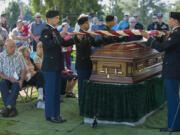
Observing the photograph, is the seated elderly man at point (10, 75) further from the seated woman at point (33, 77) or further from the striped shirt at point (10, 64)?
the seated woman at point (33, 77)

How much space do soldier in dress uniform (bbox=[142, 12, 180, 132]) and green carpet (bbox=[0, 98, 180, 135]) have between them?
38 centimetres

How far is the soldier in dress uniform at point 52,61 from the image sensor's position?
4.99 meters

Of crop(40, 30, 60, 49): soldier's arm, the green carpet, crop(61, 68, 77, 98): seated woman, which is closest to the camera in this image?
the green carpet

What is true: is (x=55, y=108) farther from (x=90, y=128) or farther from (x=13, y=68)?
(x=13, y=68)

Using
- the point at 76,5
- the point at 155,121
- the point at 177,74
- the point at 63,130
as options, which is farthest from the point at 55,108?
the point at 76,5

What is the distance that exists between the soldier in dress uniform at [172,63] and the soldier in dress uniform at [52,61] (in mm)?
1481

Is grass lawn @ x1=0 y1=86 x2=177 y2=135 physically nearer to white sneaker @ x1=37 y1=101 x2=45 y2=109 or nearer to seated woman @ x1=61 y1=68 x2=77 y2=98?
white sneaker @ x1=37 y1=101 x2=45 y2=109

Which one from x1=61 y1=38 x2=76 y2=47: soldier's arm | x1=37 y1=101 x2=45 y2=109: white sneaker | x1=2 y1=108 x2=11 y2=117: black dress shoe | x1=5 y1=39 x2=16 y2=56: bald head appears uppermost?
x1=61 y1=38 x2=76 y2=47: soldier's arm

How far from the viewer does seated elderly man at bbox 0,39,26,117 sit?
224 inches

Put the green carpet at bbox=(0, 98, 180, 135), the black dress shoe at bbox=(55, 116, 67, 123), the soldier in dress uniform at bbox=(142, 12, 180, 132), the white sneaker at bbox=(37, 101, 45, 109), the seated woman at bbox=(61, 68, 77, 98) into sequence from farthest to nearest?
the seated woman at bbox=(61, 68, 77, 98), the white sneaker at bbox=(37, 101, 45, 109), the black dress shoe at bbox=(55, 116, 67, 123), the green carpet at bbox=(0, 98, 180, 135), the soldier in dress uniform at bbox=(142, 12, 180, 132)

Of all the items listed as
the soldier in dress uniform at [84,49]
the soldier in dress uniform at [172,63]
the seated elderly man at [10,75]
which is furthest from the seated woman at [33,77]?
the soldier in dress uniform at [172,63]

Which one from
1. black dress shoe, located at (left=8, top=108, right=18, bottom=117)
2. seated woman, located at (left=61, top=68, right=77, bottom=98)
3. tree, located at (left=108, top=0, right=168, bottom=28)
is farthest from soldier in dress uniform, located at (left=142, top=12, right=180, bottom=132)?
tree, located at (left=108, top=0, right=168, bottom=28)

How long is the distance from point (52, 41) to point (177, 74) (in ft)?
6.59

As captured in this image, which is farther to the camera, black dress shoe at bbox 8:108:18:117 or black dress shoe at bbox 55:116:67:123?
black dress shoe at bbox 8:108:18:117
